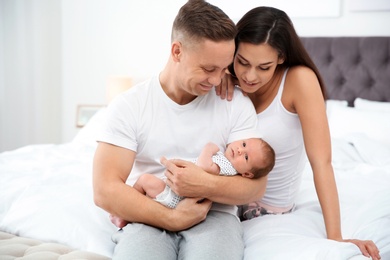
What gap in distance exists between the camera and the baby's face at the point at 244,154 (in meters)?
1.50

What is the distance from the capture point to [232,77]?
1.73m

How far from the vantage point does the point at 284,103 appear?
1733mm

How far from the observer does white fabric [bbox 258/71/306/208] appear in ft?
5.70

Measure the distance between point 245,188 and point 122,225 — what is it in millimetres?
427

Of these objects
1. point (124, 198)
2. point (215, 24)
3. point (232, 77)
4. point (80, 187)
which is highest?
point (215, 24)

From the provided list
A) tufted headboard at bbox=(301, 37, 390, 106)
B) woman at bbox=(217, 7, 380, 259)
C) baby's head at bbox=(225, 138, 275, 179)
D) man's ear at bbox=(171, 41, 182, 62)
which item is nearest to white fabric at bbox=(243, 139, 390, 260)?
woman at bbox=(217, 7, 380, 259)

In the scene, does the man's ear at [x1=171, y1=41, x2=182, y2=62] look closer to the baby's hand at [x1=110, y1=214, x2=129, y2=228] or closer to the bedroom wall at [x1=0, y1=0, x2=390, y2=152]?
the baby's hand at [x1=110, y1=214, x2=129, y2=228]

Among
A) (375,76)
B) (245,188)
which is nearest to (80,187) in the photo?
(245,188)

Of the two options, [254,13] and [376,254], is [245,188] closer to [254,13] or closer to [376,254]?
[376,254]

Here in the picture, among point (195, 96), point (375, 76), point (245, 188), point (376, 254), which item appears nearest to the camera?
point (376, 254)

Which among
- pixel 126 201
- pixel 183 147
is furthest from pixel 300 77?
pixel 126 201

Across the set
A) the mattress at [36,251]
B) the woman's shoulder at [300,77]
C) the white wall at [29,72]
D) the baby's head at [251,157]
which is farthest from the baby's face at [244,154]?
the white wall at [29,72]

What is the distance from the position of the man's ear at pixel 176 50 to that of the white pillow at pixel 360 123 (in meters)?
1.84

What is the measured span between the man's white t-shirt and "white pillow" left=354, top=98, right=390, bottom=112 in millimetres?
1931
